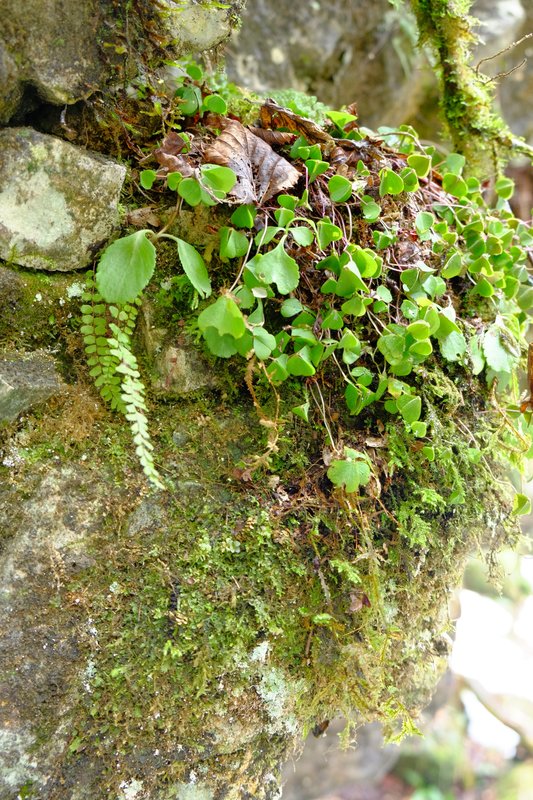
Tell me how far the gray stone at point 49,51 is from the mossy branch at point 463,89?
4.42 ft

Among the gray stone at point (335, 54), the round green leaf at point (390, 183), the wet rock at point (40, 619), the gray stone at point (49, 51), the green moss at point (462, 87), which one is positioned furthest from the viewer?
the gray stone at point (335, 54)

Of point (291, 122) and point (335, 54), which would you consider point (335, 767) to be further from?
point (335, 54)

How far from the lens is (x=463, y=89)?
2312 millimetres

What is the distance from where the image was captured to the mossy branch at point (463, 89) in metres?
2.21

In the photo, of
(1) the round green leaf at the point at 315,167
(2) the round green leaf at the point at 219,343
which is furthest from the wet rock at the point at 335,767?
(1) the round green leaf at the point at 315,167

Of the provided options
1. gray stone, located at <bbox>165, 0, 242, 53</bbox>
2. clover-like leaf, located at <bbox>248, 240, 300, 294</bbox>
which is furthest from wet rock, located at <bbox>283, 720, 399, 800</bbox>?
gray stone, located at <bbox>165, 0, 242, 53</bbox>

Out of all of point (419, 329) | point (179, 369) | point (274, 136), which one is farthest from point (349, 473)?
point (274, 136)

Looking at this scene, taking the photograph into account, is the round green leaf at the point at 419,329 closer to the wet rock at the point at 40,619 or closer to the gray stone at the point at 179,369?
the gray stone at the point at 179,369

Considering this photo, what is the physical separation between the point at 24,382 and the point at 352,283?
2.89 ft

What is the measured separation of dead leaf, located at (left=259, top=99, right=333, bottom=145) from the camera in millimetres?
1771

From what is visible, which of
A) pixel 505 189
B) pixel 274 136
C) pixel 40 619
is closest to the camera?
pixel 40 619

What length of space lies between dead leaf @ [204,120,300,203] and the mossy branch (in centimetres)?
108

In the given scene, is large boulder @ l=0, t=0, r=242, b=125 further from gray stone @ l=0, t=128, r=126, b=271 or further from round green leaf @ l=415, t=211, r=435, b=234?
round green leaf @ l=415, t=211, r=435, b=234

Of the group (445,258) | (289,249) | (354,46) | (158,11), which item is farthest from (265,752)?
(354,46)
